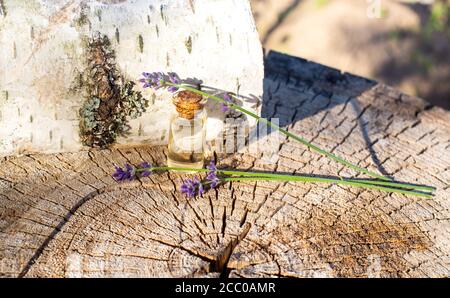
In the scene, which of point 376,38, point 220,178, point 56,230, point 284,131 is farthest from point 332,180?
point 376,38

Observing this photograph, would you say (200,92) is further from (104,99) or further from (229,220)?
(229,220)

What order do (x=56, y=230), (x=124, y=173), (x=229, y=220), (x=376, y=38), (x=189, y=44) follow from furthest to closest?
(x=376, y=38), (x=189, y=44), (x=124, y=173), (x=229, y=220), (x=56, y=230)

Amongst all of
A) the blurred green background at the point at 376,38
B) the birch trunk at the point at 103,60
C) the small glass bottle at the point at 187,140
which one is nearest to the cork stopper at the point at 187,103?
the small glass bottle at the point at 187,140

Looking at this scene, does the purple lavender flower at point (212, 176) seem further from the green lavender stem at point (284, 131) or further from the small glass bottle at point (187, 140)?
the green lavender stem at point (284, 131)

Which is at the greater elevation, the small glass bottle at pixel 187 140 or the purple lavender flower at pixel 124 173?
the small glass bottle at pixel 187 140
